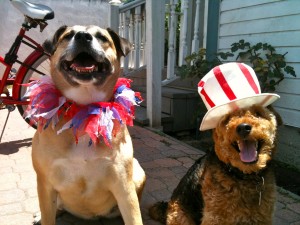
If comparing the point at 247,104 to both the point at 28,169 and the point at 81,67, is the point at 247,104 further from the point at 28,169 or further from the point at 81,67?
the point at 28,169

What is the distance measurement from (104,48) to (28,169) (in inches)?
80.5

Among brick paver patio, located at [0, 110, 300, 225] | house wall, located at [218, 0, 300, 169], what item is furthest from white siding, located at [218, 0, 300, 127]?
brick paver patio, located at [0, 110, 300, 225]

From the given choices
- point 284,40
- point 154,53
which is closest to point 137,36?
point 154,53

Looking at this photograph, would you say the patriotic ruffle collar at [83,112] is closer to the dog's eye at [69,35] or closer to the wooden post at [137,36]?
the dog's eye at [69,35]

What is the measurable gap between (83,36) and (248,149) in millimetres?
1241

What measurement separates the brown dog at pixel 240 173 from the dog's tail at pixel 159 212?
1.30ft

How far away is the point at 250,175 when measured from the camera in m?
1.95

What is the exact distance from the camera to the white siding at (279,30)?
4.07 meters

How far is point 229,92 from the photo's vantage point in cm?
191

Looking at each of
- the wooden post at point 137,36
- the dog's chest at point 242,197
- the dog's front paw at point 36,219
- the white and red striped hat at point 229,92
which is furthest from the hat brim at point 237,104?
the wooden post at point 137,36

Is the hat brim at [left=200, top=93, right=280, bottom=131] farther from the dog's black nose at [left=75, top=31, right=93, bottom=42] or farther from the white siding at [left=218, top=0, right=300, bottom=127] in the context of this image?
the white siding at [left=218, top=0, right=300, bottom=127]

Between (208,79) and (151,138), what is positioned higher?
(208,79)

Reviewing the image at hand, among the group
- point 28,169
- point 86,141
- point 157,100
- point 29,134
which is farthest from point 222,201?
point 29,134

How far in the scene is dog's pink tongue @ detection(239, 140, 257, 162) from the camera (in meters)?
1.82
